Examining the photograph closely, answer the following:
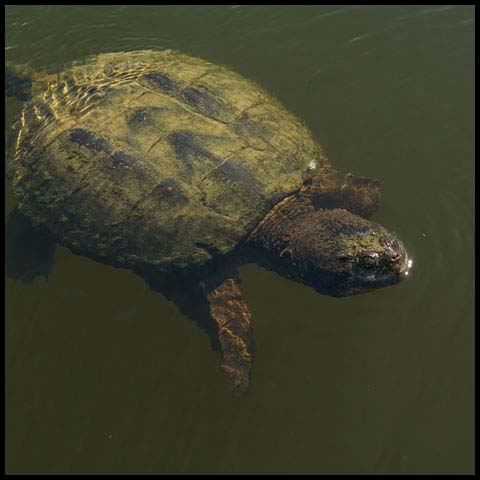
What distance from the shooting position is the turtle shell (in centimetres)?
436

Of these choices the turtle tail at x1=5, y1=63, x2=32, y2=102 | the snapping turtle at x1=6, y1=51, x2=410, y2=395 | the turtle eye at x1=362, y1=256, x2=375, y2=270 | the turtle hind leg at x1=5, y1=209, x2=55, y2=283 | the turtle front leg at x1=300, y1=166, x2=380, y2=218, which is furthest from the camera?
the turtle tail at x1=5, y1=63, x2=32, y2=102

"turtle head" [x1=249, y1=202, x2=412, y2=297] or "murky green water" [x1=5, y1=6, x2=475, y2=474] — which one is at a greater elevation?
"turtle head" [x1=249, y1=202, x2=412, y2=297]

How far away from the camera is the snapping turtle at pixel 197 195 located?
4332mm

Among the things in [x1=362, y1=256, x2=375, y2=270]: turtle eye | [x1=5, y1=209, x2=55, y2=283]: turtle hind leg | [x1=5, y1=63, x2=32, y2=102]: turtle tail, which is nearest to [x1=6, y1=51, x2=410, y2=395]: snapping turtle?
[x1=362, y1=256, x2=375, y2=270]: turtle eye

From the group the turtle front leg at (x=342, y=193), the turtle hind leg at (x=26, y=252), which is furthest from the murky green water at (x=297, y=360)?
the turtle front leg at (x=342, y=193)

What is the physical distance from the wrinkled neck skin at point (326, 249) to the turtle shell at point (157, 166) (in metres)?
0.25

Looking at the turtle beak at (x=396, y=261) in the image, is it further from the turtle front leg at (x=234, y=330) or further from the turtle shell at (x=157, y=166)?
the turtle front leg at (x=234, y=330)

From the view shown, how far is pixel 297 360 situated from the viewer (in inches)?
179

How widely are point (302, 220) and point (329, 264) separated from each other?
0.67 meters

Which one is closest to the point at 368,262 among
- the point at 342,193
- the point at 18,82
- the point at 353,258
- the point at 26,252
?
the point at 353,258

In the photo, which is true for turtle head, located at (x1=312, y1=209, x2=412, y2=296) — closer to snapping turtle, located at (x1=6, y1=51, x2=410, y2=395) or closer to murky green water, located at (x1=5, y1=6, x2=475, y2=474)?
snapping turtle, located at (x1=6, y1=51, x2=410, y2=395)

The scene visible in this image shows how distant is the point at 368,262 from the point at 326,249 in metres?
0.40

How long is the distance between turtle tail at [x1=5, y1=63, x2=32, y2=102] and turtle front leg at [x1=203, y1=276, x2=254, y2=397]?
3.52m

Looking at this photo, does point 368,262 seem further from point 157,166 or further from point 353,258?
point 157,166
